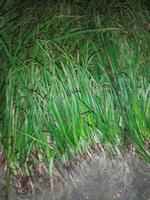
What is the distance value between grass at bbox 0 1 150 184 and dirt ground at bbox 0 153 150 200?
0.06 meters

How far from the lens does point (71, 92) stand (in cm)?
134

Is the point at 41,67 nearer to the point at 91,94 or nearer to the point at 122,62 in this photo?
the point at 91,94

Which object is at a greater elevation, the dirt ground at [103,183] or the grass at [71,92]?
the grass at [71,92]

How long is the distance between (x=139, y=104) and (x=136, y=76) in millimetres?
109

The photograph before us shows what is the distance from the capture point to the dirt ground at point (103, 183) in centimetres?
131

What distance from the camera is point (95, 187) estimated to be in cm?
133

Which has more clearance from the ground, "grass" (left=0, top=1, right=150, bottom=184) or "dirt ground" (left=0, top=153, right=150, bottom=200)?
"grass" (left=0, top=1, right=150, bottom=184)

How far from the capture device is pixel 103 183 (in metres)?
1.34

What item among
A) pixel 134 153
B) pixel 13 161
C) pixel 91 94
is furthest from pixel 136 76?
pixel 13 161

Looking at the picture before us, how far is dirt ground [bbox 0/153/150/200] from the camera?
1.31 metres

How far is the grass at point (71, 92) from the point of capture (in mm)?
1317

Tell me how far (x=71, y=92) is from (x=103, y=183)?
359mm

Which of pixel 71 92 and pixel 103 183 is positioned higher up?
pixel 71 92

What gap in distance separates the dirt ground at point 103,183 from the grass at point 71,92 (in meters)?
0.06
